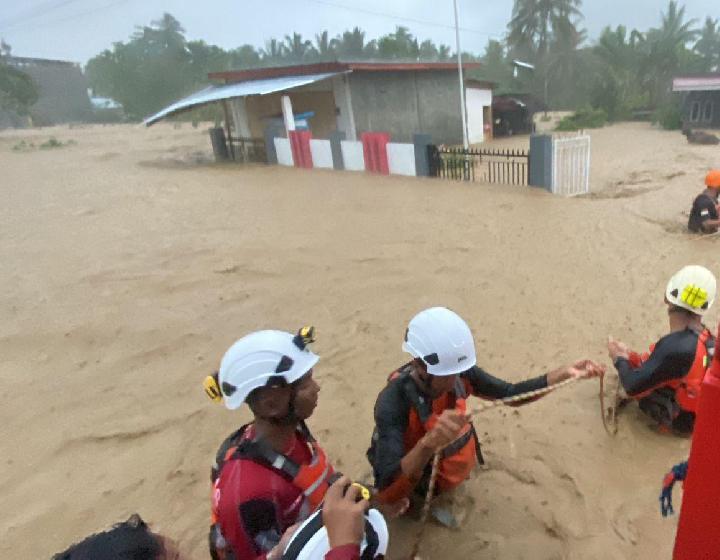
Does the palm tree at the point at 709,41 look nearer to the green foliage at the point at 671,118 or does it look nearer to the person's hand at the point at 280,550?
the green foliage at the point at 671,118

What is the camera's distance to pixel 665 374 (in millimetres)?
2809

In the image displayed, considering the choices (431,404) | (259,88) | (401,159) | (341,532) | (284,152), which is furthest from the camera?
(284,152)

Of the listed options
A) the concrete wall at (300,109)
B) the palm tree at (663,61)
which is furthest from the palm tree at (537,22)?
the concrete wall at (300,109)

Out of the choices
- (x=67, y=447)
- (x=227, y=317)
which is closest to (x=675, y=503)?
(x=67, y=447)

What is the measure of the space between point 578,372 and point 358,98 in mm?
16935

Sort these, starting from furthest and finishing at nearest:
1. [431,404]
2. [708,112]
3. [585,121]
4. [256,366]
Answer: [585,121] → [708,112] → [431,404] → [256,366]

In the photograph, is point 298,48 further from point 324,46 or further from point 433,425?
point 433,425

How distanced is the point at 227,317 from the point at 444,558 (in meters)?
3.64

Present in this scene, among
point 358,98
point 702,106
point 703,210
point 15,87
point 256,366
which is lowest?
point 702,106

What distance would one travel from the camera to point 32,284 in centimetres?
671

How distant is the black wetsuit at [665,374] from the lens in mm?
2734

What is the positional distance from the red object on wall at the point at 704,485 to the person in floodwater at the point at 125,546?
1.32 metres

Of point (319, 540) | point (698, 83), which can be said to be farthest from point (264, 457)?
point (698, 83)

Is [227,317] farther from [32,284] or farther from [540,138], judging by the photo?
[540,138]
